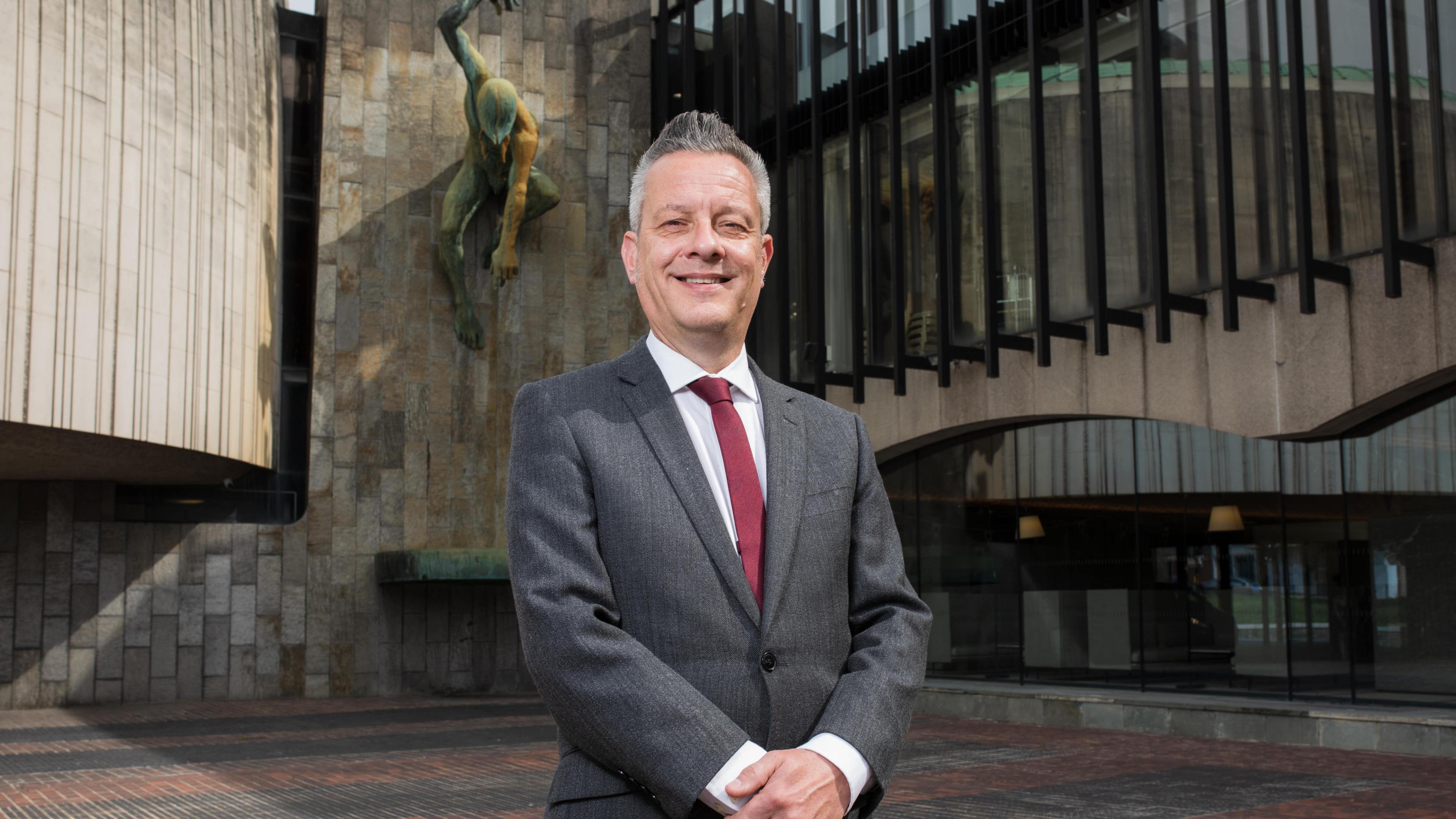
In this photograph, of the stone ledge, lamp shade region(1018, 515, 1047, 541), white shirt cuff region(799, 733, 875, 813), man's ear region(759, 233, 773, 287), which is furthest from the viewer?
lamp shade region(1018, 515, 1047, 541)

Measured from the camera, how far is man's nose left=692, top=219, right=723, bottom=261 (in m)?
2.33

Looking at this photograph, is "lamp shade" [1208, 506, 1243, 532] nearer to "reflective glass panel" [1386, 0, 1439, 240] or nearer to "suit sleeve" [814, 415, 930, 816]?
"reflective glass panel" [1386, 0, 1439, 240]

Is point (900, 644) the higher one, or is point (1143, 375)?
point (1143, 375)

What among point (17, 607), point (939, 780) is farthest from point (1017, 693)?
point (17, 607)

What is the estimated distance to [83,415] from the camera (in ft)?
44.4

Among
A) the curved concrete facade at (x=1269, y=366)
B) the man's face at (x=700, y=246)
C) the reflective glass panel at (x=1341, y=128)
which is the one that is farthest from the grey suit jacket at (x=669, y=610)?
the reflective glass panel at (x=1341, y=128)

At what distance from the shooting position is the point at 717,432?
2.34m

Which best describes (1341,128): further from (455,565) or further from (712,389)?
(712,389)

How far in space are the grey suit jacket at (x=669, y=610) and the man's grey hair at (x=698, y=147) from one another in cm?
34

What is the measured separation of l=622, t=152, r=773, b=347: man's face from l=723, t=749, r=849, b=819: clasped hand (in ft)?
2.58

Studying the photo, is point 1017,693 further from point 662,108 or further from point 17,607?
point 17,607

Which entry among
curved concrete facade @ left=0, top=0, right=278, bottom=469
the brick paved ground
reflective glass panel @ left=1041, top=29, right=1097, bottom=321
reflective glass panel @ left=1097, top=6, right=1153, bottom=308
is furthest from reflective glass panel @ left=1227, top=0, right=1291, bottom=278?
curved concrete facade @ left=0, top=0, right=278, bottom=469

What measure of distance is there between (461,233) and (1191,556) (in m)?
12.0

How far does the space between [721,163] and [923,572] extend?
16645 mm
